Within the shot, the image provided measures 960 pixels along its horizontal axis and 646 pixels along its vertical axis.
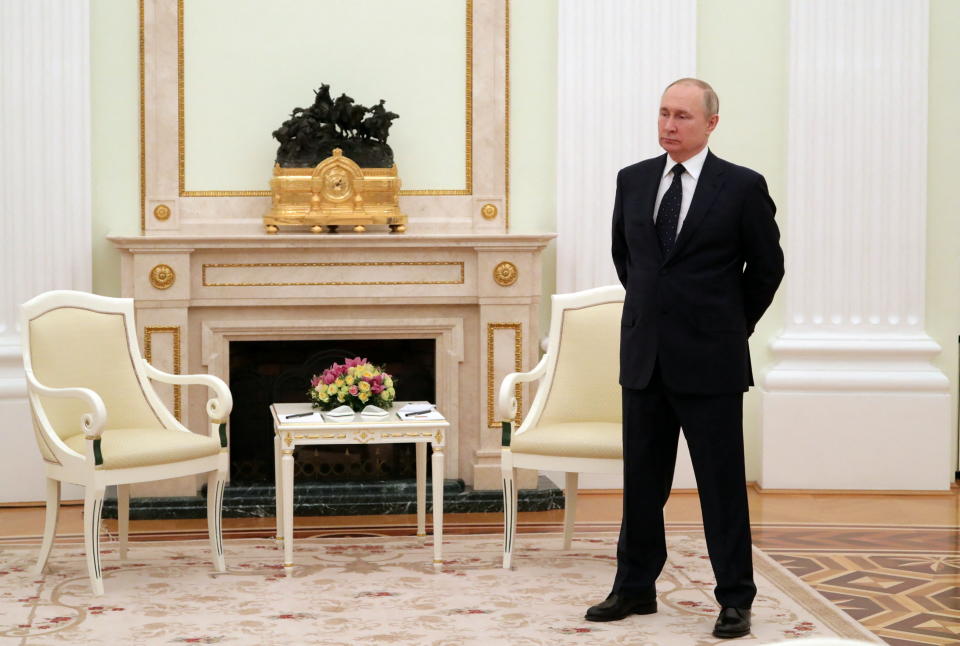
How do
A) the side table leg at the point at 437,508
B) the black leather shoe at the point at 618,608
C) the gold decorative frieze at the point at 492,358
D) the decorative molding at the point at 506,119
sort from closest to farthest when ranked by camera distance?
1. the black leather shoe at the point at 618,608
2. the side table leg at the point at 437,508
3. the gold decorative frieze at the point at 492,358
4. the decorative molding at the point at 506,119

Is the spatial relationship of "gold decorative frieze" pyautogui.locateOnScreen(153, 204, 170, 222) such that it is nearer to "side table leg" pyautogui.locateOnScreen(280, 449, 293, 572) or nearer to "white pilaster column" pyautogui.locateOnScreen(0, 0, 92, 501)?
"white pilaster column" pyautogui.locateOnScreen(0, 0, 92, 501)

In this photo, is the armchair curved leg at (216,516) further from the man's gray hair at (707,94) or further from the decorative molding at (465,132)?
the man's gray hair at (707,94)

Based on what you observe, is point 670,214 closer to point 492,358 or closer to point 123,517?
point 492,358

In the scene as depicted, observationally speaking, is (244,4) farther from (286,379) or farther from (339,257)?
(286,379)

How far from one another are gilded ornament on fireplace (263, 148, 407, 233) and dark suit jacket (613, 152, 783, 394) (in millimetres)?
2417

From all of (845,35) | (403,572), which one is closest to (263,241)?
(403,572)

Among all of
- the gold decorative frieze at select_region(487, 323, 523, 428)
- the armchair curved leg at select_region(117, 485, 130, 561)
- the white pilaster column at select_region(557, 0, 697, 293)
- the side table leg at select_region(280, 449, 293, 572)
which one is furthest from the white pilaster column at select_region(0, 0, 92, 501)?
the white pilaster column at select_region(557, 0, 697, 293)

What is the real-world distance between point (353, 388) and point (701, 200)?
5.90 ft

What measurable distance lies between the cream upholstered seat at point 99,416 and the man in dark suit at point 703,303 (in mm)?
1845

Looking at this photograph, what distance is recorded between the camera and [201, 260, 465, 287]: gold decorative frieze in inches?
233

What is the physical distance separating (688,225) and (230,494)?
10.1 feet

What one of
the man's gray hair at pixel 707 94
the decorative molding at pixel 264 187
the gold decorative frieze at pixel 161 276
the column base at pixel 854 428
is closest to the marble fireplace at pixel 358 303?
the gold decorative frieze at pixel 161 276

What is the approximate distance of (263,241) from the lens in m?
5.83

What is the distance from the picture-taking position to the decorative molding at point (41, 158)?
5.97 m
